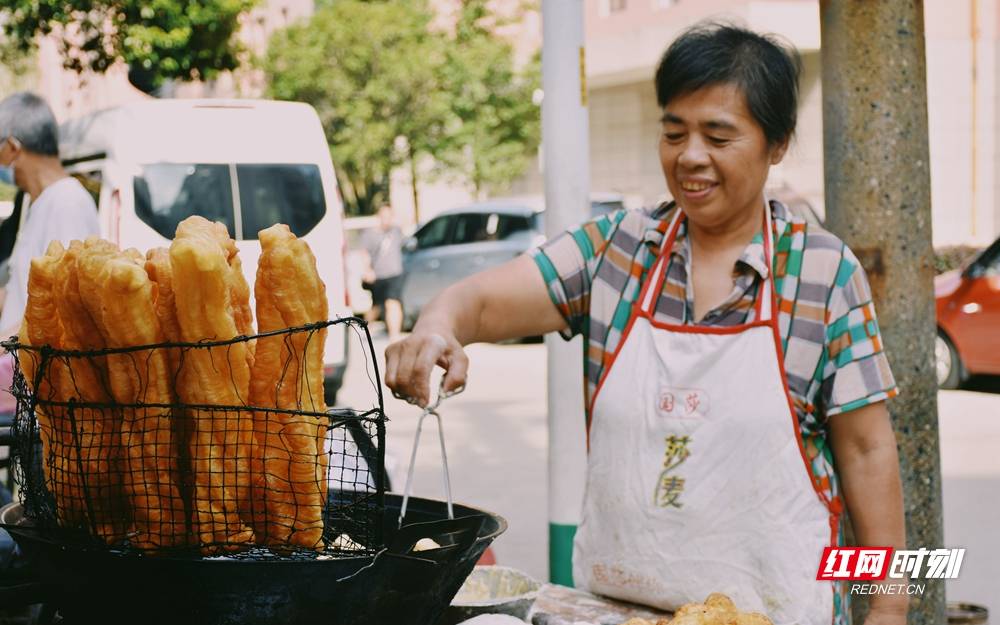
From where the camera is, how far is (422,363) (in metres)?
2.06

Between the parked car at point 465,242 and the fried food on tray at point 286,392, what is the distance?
1372 centimetres

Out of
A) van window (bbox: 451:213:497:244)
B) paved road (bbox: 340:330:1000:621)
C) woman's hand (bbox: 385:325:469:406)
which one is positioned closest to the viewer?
woman's hand (bbox: 385:325:469:406)

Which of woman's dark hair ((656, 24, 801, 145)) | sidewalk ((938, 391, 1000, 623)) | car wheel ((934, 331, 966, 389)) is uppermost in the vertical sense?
woman's dark hair ((656, 24, 801, 145))

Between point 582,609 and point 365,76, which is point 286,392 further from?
point 365,76

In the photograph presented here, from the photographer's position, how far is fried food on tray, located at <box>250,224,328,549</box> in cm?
163

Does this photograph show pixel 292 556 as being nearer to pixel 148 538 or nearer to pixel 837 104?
pixel 148 538

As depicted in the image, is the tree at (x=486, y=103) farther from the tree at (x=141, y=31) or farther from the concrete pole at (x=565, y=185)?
the concrete pole at (x=565, y=185)

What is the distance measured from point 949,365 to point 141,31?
27.4 ft

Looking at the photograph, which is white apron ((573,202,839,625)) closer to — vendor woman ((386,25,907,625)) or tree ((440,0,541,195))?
vendor woman ((386,25,907,625))

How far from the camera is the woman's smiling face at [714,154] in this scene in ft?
7.45

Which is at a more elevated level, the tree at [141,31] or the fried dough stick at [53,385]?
the tree at [141,31]

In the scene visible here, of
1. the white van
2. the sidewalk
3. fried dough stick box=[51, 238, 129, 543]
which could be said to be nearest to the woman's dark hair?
fried dough stick box=[51, 238, 129, 543]

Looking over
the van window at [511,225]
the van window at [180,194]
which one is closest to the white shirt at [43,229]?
the van window at [180,194]

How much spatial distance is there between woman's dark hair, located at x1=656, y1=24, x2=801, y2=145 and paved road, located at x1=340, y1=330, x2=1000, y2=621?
5.76 ft
